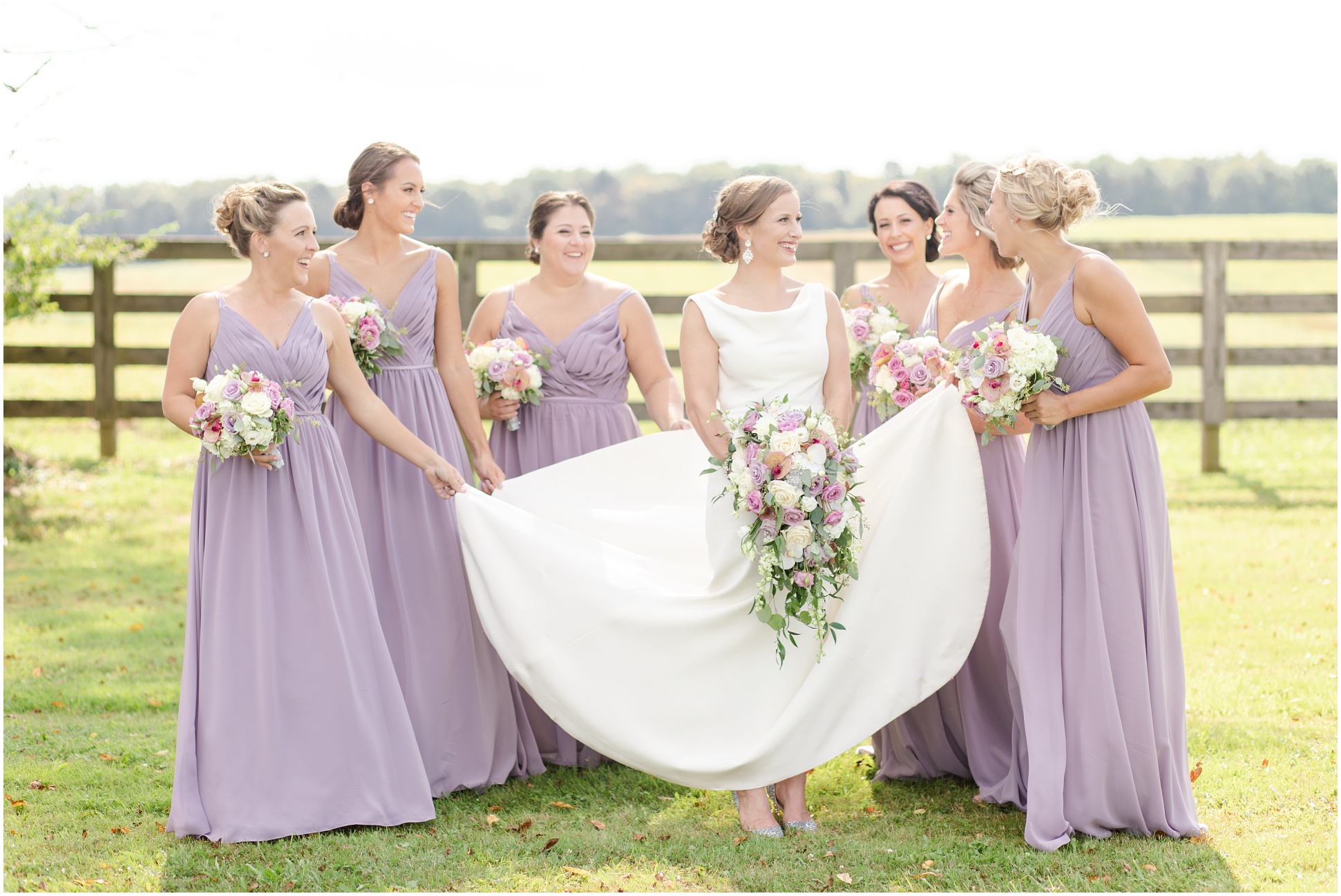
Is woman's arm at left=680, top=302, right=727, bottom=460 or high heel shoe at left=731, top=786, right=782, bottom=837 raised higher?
woman's arm at left=680, top=302, right=727, bottom=460

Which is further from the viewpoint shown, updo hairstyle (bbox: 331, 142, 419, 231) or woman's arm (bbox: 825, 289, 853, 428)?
updo hairstyle (bbox: 331, 142, 419, 231)

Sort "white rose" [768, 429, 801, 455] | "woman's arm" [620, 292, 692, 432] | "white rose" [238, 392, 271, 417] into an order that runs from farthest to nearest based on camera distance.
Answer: "woman's arm" [620, 292, 692, 432] < "white rose" [238, 392, 271, 417] < "white rose" [768, 429, 801, 455]

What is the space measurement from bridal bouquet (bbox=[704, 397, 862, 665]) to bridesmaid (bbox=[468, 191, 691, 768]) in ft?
5.01

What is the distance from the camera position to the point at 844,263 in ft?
42.1

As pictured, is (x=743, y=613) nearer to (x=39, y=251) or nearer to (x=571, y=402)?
(x=571, y=402)

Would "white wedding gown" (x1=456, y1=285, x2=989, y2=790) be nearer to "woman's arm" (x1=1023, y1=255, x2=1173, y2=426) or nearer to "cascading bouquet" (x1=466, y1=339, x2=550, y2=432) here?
"woman's arm" (x1=1023, y1=255, x2=1173, y2=426)

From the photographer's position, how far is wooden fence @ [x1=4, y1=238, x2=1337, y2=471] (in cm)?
1295

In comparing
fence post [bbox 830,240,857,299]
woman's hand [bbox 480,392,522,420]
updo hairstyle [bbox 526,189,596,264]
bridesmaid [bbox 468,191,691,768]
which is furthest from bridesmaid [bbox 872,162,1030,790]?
fence post [bbox 830,240,857,299]

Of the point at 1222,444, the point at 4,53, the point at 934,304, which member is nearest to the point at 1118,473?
the point at 934,304

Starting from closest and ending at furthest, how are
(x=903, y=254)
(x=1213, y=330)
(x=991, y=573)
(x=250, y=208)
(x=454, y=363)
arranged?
(x=250, y=208) < (x=991, y=573) < (x=454, y=363) < (x=903, y=254) < (x=1213, y=330)

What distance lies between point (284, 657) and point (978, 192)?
360cm

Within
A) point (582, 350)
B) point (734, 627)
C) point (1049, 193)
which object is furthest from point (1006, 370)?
point (582, 350)

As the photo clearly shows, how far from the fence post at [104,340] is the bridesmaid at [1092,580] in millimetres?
11588

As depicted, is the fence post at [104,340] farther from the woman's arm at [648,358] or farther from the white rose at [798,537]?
the white rose at [798,537]
